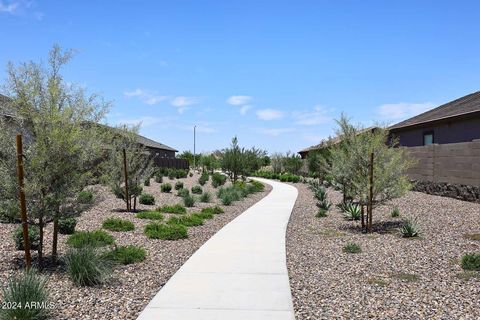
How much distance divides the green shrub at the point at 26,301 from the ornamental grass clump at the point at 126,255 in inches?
104

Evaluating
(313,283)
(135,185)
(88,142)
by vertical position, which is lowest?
(313,283)

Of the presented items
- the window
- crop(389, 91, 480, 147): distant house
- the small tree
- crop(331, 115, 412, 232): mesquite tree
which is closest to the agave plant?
crop(331, 115, 412, 232): mesquite tree

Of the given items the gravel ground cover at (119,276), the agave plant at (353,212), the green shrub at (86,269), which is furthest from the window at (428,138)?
the green shrub at (86,269)

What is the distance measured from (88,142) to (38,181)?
1.07m

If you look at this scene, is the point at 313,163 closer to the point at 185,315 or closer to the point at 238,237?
the point at 238,237

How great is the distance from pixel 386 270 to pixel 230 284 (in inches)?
120

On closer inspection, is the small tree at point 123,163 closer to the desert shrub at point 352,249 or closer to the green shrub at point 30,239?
the green shrub at point 30,239

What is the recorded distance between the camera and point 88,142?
25.5ft

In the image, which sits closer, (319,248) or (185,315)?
(185,315)

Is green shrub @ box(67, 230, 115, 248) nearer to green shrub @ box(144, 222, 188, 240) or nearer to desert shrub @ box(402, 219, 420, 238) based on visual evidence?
green shrub @ box(144, 222, 188, 240)

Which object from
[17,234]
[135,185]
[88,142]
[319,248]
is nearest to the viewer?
[88,142]

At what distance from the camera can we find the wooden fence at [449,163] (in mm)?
17094

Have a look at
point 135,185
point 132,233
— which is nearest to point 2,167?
point 132,233

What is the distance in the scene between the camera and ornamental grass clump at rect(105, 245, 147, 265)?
8414 millimetres
